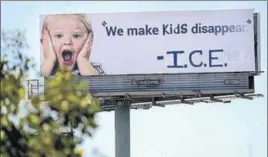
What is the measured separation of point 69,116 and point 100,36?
28084mm

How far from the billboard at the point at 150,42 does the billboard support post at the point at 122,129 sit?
6.28 ft

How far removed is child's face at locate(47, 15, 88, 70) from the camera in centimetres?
3303

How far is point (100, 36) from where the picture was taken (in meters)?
33.5

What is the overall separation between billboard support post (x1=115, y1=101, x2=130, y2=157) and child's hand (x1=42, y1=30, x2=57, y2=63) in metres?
3.66

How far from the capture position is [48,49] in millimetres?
33219

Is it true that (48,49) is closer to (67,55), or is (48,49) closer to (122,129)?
(67,55)

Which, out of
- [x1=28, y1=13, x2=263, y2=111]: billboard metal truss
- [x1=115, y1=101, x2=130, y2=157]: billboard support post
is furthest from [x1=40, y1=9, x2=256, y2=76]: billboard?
[x1=115, y1=101, x2=130, y2=157]: billboard support post

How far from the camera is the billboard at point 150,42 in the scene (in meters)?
32.5

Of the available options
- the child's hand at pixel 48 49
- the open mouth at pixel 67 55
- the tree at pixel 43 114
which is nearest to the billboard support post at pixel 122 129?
the open mouth at pixel 67 55

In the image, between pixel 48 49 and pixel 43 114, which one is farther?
pixel 48 49

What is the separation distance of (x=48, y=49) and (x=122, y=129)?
501 centimetres

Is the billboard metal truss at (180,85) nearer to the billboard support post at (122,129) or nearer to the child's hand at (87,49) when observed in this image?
the billboard support post at (122,129)

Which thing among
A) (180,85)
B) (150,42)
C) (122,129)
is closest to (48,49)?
(150,42)

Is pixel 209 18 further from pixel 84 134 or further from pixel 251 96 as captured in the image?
pixel 84 134
